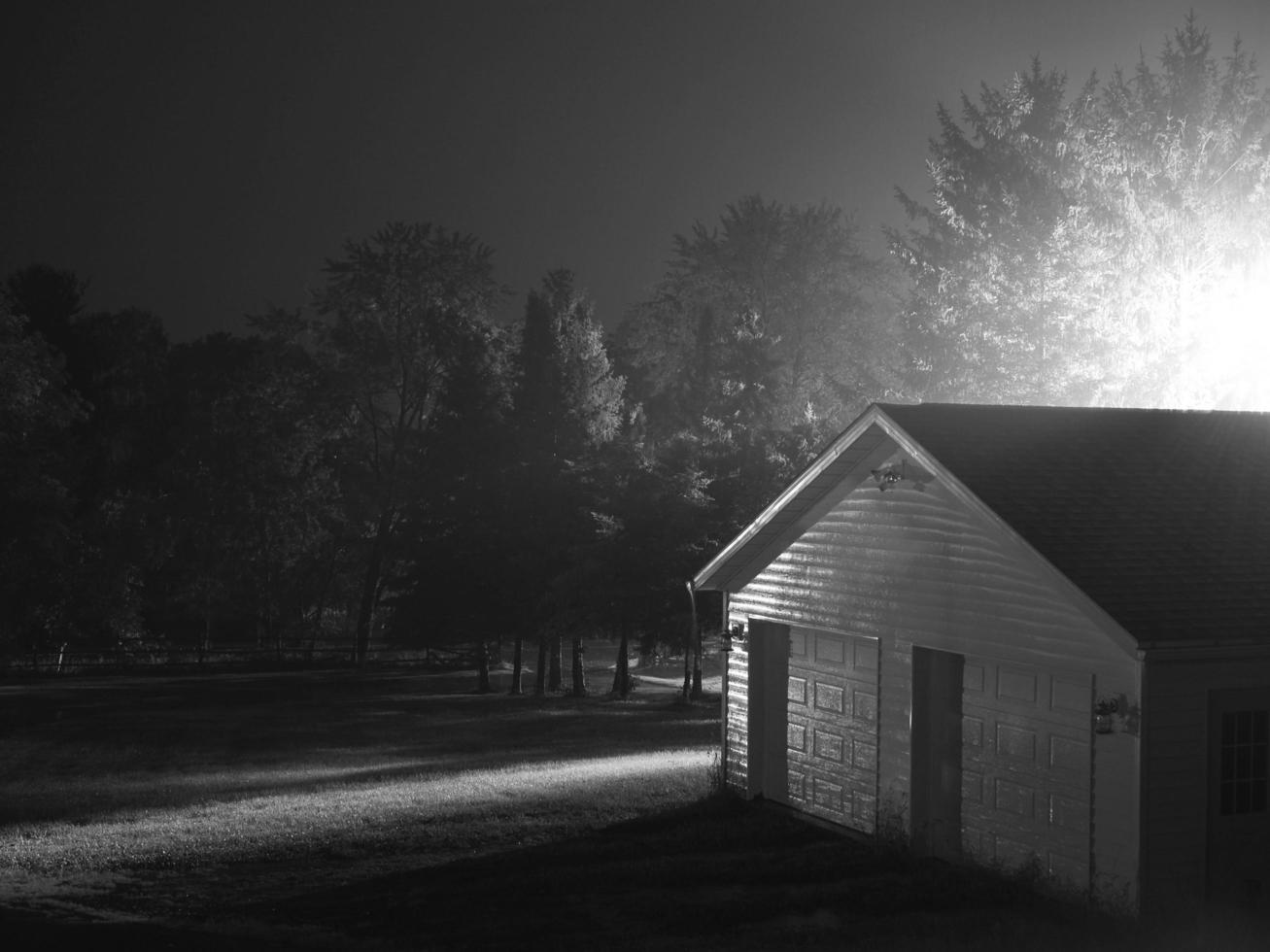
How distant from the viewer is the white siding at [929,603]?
44.3ft

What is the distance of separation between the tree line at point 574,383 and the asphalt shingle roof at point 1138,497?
20179mm

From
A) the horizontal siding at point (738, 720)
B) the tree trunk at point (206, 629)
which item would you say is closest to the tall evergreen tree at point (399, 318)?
the tree trunk at point (206, 629)

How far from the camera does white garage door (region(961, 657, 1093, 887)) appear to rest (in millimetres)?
13805

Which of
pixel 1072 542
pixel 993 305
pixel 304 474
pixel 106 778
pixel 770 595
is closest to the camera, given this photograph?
pixel 1072 542

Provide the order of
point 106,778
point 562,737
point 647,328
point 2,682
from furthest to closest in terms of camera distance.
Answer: point 647,328 < point 2,682 < point 562,737 < point 106,778

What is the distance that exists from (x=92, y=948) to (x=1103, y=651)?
9.48m

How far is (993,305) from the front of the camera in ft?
141

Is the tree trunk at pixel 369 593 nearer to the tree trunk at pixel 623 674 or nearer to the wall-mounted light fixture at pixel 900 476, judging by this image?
the tree trunk at pixel 623 674

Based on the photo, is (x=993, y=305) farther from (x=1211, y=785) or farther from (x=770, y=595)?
(x=1211, y=785)

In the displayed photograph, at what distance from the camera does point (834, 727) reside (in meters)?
18.0

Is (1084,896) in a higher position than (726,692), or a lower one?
lower

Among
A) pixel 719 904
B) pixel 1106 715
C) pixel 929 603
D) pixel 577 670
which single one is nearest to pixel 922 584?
pixel 929 603

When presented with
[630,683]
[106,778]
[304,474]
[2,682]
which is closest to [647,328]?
[304,474]

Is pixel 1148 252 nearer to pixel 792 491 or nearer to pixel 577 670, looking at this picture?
A: pixel 577 670
